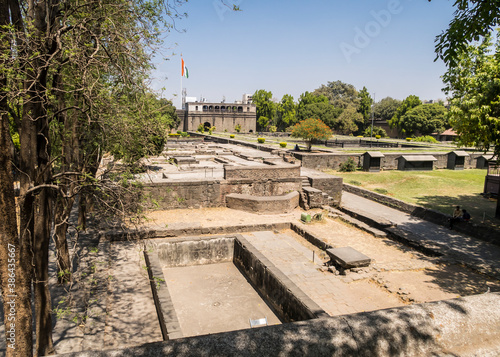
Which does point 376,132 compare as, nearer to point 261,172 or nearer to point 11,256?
point 261,172

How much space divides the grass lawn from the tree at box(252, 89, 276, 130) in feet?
165

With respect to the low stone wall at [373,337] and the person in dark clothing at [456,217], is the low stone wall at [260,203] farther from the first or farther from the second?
the low stone wall at [373,337]

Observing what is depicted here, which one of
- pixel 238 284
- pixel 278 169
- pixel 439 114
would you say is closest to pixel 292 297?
pixel 238 284

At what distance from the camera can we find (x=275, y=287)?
289 inches

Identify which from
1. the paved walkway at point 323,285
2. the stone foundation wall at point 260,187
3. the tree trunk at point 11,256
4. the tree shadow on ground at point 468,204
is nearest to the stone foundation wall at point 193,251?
the paved walkway at point 323,285

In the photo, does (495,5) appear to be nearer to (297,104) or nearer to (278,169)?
(278,169)

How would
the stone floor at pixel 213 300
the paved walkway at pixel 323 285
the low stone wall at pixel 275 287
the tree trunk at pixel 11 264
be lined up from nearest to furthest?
the tree trunk at pixel 11 264 → the low stone wall at pixel 275 287 → the stone floor at pixel 213 300 → the paved walkway at pixel 323 285

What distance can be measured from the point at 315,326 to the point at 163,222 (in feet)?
34.0

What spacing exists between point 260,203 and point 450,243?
670 centimetres

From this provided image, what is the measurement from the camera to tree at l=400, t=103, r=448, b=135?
53812 mm

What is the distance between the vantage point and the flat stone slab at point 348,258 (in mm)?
8664

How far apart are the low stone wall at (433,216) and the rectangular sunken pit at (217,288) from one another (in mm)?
7897

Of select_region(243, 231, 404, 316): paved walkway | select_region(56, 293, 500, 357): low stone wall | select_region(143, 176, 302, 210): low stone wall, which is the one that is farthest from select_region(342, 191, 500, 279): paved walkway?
select_region(56, 293, 500, 357): low stone wall

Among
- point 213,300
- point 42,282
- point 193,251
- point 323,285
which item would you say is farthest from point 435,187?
point 42,282
